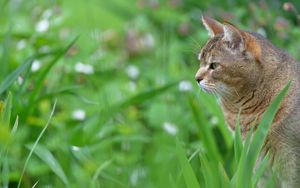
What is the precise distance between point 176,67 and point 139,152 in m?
1.06

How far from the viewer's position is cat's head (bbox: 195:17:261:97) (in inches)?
140

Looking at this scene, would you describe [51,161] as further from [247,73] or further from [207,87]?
[247,73]

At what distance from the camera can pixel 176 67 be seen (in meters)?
5.34

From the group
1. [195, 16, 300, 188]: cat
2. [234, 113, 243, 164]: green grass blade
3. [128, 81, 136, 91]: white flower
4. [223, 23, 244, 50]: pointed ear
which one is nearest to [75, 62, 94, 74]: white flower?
[128, 81, 136, 91]: white flower

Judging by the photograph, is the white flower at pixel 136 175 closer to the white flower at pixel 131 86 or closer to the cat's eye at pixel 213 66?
the cat's eye at pixel 213 66

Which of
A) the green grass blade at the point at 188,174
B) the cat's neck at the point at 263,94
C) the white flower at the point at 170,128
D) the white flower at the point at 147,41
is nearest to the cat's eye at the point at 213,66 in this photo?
the cat's neck at the point at 263,94

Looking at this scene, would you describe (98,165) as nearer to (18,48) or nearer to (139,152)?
(139,152)

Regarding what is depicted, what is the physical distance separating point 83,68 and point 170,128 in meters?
0.72

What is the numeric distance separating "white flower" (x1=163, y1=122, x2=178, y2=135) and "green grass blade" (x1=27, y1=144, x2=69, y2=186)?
106cm

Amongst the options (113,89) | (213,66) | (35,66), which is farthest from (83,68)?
(213,66)

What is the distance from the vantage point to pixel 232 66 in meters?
3.58

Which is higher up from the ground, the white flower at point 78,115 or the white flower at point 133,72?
the white flower at point 78,115

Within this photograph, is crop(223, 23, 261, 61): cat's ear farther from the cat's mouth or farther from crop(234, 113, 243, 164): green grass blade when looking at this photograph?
crop(234, 113, 243, 164): green grass blade

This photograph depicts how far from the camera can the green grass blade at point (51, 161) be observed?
336 centimetres
